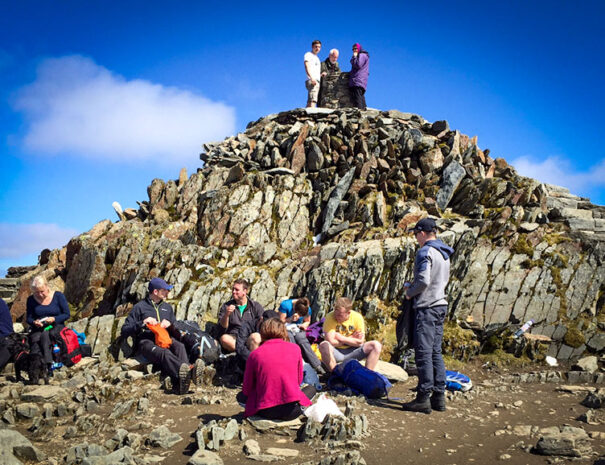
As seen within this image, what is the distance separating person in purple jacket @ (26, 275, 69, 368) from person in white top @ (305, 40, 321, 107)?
18379 mm

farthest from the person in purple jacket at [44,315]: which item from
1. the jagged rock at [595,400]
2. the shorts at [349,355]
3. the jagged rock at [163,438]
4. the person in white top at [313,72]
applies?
the person in white top at [313,72]

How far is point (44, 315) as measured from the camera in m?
11.0

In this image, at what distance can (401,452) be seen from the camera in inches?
239

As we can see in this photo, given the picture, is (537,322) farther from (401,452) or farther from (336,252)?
(401,452)

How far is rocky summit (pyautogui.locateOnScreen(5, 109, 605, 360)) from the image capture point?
554 inches

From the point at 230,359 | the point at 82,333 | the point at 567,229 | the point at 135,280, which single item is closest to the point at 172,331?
the point at 230,359

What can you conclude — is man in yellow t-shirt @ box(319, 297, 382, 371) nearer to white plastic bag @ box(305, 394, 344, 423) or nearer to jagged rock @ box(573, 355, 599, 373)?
white plastic bag @ box(305, 394, 344, 423)

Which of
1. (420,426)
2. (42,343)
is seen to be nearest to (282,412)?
(420,426)

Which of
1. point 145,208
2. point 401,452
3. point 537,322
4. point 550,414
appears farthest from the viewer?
point 145,208

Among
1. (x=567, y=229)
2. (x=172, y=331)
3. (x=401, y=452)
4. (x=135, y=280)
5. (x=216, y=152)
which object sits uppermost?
(x=216, y=152)

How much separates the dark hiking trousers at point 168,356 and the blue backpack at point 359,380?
11.7 ft

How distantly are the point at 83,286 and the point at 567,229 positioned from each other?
1910cm

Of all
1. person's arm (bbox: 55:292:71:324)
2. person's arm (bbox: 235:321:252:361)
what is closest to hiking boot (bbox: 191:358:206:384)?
person's arm (bbox: 235:321:252:361)

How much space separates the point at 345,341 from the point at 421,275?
294cm
